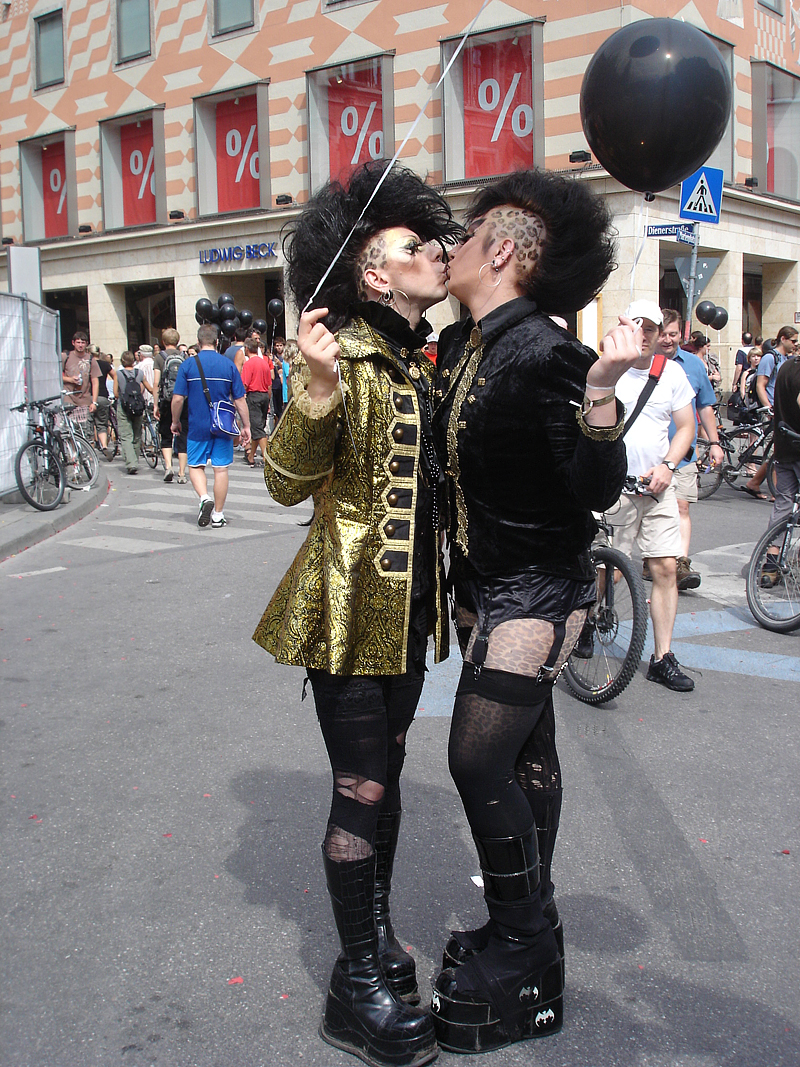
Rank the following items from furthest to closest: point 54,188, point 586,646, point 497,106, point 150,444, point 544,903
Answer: point 54,188, point 497,106, point 150,444, point 586,646, point 544,903

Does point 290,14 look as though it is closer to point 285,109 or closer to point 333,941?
point 285,109

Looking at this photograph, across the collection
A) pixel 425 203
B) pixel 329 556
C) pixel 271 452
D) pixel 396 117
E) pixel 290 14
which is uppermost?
pixel 290 14

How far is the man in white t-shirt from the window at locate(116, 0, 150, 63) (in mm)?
25249

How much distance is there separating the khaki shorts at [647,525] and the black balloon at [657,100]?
2913 millimetres

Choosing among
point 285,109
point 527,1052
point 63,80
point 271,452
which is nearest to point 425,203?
point 271,452

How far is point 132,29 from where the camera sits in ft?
87.2

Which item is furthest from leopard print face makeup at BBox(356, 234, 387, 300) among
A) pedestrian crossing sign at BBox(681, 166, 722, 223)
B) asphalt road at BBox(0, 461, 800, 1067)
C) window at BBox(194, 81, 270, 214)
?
window at BBox(194, 81, 270, 214)

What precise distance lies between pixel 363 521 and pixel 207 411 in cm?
773

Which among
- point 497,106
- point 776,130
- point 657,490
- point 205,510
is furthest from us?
point 776,130

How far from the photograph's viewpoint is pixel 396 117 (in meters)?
21.8

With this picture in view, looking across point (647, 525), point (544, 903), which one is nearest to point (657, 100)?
point (544, 903)

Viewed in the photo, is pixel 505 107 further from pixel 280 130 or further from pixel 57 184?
pixel 57 184

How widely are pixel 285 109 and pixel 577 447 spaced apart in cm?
2393

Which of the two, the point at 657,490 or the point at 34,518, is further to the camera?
the point at 34,518
